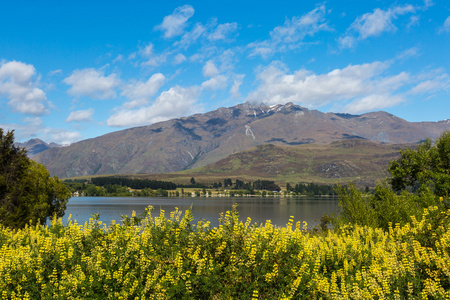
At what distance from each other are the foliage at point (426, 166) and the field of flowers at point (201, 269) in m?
32.2

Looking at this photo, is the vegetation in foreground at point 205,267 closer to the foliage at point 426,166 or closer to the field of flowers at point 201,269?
the field of flowers at point 201,269

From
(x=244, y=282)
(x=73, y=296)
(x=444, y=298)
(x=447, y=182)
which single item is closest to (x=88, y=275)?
(x=73, y=296)

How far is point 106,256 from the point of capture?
7.96 m

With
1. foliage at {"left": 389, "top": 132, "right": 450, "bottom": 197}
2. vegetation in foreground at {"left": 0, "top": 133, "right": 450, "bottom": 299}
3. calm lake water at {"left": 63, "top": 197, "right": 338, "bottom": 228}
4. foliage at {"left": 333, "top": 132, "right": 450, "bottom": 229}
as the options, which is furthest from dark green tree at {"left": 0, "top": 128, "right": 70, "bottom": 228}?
foliage at {"left": 389, "top": 132, "right": 450, "bottom": 197}

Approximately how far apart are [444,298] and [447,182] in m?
33.6

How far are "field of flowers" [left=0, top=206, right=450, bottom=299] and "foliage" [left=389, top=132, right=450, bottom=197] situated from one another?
32.2 m

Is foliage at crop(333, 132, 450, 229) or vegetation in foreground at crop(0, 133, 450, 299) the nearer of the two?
vegetation in foreground at crop(0, 133, 450, 299)

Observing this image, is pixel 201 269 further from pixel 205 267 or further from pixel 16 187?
pixel 16 187

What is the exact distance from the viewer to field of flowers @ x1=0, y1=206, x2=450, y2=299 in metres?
6.75

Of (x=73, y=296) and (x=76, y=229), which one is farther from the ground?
(x=76, y=229)

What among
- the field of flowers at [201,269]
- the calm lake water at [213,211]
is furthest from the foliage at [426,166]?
the field of flowers at [201,269]

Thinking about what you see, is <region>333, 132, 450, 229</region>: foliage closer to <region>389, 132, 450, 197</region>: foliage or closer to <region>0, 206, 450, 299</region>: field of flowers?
<region>389, 132, 450, 197</region>: foliage

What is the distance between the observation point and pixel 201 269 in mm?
6988

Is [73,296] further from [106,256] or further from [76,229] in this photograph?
[76,229]
